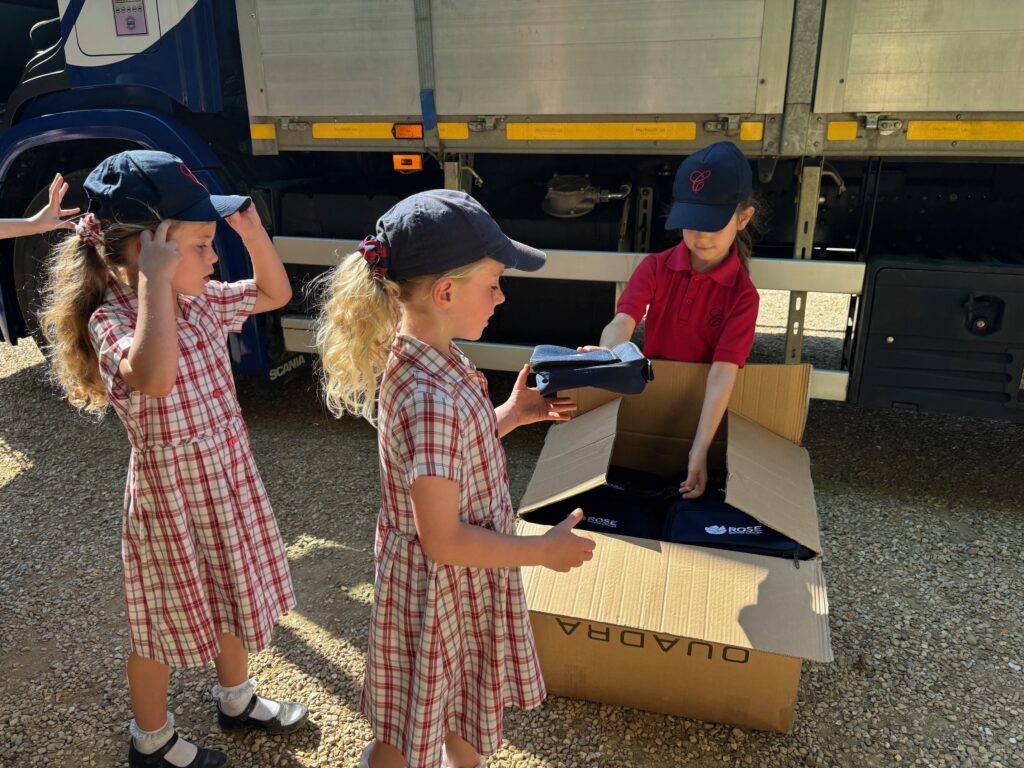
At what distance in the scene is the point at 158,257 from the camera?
1.55 meters

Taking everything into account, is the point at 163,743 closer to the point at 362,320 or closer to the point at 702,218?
the point at 362,320

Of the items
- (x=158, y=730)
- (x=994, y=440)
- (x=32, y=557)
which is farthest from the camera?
(x=994, y=440)

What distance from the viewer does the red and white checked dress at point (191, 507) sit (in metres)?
1.69

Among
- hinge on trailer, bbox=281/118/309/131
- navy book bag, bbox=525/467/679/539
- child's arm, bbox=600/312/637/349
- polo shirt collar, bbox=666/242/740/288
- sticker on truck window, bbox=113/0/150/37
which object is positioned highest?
sticker on truck window, bbox=113/0/150/37

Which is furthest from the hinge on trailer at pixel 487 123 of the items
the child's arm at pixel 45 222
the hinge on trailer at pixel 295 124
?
the child's arm at pixel 45 222

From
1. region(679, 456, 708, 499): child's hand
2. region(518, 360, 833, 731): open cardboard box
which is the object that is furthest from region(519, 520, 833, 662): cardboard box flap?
region(679, 456, 708, 499): child's hand

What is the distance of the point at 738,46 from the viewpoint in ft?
8.86


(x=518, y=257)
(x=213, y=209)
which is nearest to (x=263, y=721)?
(x=213, y=209)

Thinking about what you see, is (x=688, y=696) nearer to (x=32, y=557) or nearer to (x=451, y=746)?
(x=451, y=746)

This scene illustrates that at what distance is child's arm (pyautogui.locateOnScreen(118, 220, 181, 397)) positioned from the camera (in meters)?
1.51

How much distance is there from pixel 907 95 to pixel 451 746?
2.51 metres

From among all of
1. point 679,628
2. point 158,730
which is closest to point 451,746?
point 679,628

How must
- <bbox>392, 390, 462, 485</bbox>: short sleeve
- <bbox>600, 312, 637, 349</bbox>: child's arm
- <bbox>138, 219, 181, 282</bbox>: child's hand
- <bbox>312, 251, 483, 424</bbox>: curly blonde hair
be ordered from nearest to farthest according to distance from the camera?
<bbox>392, 390, 462, 485</bbox>: short sleeve → <bbox>312, 251, 483, 424</bbox>: curly blonde hair → <bbox>138, 219, 181, 282</bbox>: child's hand → <bbox>600, 312, 637, 349</bbox>: child's arm

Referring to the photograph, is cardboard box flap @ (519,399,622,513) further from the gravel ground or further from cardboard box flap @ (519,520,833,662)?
the gravel ground
